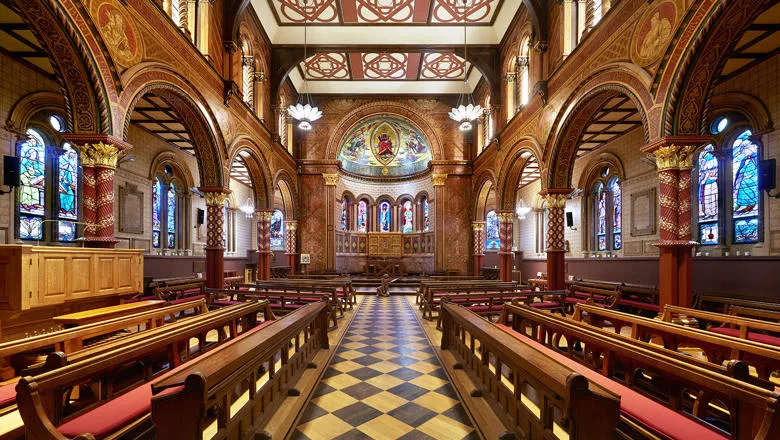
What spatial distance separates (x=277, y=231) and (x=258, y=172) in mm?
8552

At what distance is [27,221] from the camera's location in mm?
8117

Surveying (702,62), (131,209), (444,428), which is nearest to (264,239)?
(131,209)

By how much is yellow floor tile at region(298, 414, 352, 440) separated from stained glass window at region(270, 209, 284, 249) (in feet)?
61.5

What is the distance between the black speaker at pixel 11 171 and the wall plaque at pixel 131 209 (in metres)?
3.74

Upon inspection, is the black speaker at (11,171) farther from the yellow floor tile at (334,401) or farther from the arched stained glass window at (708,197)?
the arched stained glass window at (708,197)

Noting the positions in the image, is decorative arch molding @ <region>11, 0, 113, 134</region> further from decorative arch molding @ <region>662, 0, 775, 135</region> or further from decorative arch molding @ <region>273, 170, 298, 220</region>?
decorative arch molding @ <region>273, 170, 298, 220</region>

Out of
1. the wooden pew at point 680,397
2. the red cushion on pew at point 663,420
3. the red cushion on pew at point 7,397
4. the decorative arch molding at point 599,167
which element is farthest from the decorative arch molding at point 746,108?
the red cushion on pew at point 7,397

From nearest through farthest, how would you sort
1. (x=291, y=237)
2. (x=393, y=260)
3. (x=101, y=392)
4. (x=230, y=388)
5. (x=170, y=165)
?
1. (x=230, y=388)
2. (x=101, y=392)
3. (x=170, y=165)
4. (x=291, y=237)
5. (x=393, y=260)

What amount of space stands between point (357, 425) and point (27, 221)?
378 inches

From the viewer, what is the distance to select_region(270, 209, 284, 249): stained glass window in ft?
68.9

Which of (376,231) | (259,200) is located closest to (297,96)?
(259,200)

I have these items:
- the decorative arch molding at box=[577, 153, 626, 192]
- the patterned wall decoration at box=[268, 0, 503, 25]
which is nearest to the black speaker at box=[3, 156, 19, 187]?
the patterned wall decoration at box=[268, 0, 503, 25]

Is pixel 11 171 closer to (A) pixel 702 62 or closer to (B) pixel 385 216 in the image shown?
(A) pixel 702 62

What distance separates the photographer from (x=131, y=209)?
37.4 feet
